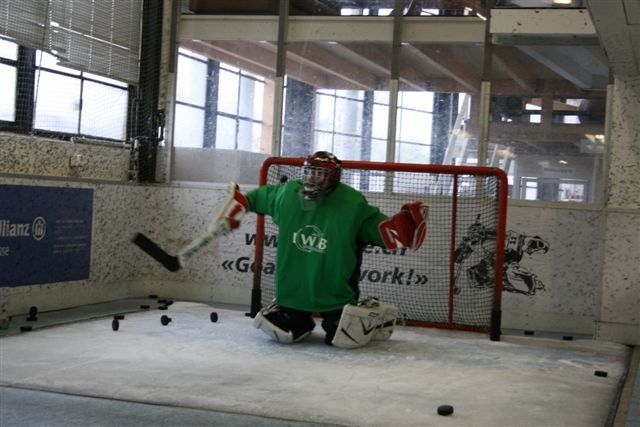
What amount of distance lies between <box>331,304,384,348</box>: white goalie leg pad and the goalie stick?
3.03 feet

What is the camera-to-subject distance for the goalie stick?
4723mm

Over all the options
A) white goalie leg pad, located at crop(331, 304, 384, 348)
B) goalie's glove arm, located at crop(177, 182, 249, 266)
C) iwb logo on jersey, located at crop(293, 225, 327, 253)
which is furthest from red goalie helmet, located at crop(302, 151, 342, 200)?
white goalie leg pad, located at crop(331, 304, 384, 348)

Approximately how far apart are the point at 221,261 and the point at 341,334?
2.59 metres

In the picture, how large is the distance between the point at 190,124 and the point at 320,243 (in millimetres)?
2753

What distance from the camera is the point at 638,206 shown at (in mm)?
6711

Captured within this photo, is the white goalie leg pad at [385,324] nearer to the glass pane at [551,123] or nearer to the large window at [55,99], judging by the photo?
the glass pane at [551,123]

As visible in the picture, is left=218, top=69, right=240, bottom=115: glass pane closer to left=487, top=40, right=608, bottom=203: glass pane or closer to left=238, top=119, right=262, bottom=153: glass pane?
left=238, top=119, right=262, bottom=153: glass pane

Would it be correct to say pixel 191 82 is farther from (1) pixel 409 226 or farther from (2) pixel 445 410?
(2) pixel 445 410

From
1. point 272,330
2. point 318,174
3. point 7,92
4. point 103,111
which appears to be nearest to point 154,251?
point 272,330

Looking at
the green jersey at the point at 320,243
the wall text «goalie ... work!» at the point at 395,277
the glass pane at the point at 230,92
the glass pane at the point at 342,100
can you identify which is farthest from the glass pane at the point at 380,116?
the green jersey at the point at 320,243

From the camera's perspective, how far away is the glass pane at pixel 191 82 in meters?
8.13

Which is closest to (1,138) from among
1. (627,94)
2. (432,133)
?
(432,133)

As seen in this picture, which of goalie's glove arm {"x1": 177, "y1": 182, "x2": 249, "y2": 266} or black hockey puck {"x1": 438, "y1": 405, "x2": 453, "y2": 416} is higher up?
goalie's glove arm {"x1": 177, "y1": 182, "x2": 249, "y2": 266}

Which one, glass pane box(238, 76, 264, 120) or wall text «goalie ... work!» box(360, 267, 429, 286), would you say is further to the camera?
glass pane box(238, 76, 264, 120)
